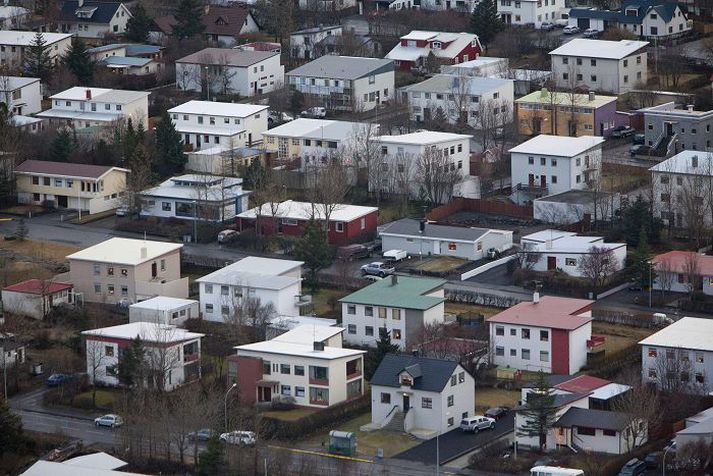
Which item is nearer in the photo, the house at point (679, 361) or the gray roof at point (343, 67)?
the house at point (679, 361)

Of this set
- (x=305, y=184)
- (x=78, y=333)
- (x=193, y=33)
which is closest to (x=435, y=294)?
(x=78, y=333)

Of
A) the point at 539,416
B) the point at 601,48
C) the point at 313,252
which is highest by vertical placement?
the point at 601,48

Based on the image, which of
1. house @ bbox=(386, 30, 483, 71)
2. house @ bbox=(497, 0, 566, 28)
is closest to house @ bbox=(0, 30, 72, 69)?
house @ bbox=(386, 30, 483, 71)

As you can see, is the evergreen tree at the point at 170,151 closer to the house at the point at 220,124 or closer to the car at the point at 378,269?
the house at the point at 220,124

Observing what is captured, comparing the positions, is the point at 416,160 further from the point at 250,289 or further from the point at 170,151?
the point at 250,289

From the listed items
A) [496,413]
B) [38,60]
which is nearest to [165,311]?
[496,413]

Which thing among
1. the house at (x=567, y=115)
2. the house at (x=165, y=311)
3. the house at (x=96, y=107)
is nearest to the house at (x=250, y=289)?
the house at (x=165, y=311)

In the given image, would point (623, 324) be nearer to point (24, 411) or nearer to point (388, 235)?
point (388, 235)
